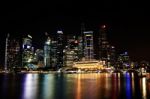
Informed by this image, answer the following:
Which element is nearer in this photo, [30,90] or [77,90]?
[77,90]

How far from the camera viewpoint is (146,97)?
39750mm

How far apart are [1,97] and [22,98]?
3.03 metres

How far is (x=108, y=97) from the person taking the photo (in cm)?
4194

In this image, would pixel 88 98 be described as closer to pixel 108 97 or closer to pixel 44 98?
pixel 108 97

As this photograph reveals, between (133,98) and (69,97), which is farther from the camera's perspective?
(69,97)

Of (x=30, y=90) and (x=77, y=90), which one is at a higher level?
(x=77, y=90)

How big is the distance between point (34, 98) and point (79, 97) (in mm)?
6505

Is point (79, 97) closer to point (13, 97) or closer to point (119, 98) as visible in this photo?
point (119, 98)

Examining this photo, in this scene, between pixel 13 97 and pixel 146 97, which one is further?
pixel 13 97

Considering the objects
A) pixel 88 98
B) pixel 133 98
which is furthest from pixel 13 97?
pixel 133 98

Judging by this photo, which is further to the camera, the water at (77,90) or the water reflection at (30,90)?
the water reflection at (30,90)

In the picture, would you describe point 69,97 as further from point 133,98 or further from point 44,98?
point 133,98

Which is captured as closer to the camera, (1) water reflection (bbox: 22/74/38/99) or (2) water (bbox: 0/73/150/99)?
(2) water (bbox: 0/73/150/99)

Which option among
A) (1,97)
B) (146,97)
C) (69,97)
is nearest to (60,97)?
→ (69,97)
